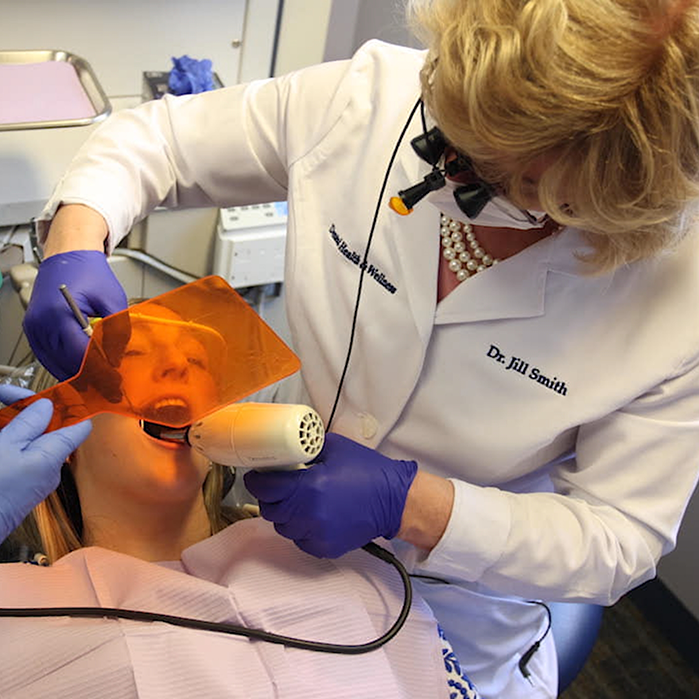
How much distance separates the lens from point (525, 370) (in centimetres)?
100

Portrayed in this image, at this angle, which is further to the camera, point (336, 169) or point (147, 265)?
point (147, 265)

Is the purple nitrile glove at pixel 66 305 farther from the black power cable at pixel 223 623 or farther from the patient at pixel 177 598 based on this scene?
the black power cable at pixel 223 623

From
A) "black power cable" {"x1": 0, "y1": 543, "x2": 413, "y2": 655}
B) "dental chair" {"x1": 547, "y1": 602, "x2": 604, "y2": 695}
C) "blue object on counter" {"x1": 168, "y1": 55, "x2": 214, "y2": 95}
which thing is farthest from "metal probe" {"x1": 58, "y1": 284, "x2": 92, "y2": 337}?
"dental chair" {"x1": 547, "y1": 602, "x2": 604, "y2": 695}

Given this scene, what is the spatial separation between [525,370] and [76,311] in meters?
0.56

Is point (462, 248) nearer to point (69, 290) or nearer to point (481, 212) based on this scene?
point (481, 212)

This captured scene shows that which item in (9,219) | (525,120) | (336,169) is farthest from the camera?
(9,219)

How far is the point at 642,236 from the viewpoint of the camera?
83 cm

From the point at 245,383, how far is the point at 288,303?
206 millimetres

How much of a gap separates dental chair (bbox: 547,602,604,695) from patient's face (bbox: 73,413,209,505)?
2.29ft

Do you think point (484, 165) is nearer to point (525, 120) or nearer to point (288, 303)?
point (525, 120)

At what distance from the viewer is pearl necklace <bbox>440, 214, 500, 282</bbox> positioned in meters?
1.03

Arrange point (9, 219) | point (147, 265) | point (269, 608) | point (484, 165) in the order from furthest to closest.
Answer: point (147, 265)
point (9, 219)
point (269, 608)
point (484, 165)

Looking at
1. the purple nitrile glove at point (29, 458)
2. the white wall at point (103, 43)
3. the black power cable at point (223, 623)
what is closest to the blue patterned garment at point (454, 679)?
the black power cable at point (223, 623)

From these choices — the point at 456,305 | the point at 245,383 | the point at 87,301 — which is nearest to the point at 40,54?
the point at 87,301
